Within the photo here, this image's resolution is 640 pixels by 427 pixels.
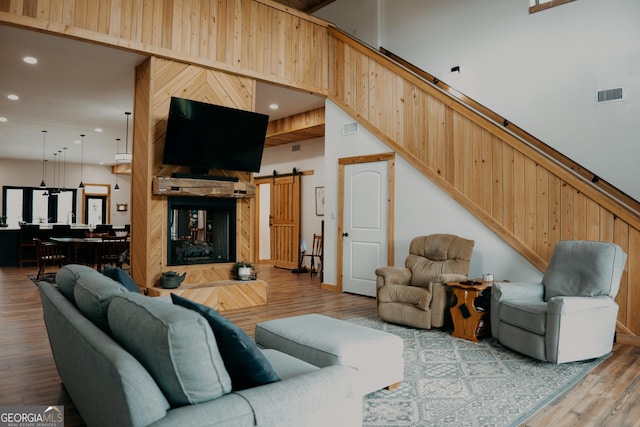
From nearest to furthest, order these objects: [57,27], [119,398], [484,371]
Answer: [119,398]
[484,371]
[57,27]

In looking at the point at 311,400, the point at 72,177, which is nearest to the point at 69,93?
the point at 311,400

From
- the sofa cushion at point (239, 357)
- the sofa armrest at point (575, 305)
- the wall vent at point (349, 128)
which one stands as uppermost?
the wall vent at point (349, 128)

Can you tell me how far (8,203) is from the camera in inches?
575

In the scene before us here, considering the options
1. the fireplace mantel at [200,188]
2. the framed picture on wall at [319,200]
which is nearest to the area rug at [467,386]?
the fireplace mantel at [200,188]

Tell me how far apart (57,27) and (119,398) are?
15.3ft

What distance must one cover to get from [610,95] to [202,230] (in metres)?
5.50

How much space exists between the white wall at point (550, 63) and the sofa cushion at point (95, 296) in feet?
17.8

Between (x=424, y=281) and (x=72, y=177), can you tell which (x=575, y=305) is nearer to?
(x=424, y=281)

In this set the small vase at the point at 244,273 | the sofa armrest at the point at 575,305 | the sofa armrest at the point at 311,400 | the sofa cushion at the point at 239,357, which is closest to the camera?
the sofa armrest at the point at 311,400

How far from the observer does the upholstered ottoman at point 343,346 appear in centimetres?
269

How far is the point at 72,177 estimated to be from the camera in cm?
1598

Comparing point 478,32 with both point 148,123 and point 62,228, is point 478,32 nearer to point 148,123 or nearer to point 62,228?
point 148,123

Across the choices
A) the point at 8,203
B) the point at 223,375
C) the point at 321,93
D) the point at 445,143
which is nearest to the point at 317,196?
the point at 321,93

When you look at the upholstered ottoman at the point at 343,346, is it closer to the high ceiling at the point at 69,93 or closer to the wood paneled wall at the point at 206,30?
the wood paneled wall at the point at 206,30
